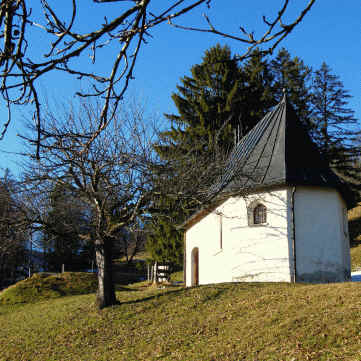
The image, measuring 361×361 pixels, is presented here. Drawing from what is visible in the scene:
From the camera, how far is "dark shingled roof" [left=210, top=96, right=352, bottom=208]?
14250mm

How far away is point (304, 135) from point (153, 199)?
8182 millimetres

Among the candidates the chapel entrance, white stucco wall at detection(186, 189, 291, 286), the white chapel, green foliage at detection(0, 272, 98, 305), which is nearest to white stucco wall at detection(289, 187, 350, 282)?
the white chapel

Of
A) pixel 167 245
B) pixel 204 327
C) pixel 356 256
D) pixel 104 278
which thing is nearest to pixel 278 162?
pixel 104 278

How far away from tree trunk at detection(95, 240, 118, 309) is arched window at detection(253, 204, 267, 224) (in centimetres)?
541

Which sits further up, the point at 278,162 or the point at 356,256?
the point at 278,162

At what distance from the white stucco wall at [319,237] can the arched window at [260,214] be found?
3.68ft

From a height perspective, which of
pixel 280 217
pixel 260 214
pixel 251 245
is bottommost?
pixel 251 245

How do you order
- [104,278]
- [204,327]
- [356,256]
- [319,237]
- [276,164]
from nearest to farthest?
1. [204,327]
2. [104,278]
3. [319,237]
4. [276,164]
5. [356,256]

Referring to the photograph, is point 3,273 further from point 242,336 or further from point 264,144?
point 242,336

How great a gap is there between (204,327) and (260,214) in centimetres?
648

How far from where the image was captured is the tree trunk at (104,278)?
11.9m

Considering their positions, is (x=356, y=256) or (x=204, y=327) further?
(x=356, y=256)

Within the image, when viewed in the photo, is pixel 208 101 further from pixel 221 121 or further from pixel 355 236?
pixel 355 236

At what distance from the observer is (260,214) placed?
14773 mm
